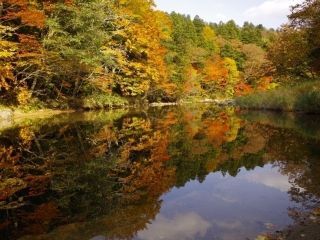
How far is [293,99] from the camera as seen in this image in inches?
981

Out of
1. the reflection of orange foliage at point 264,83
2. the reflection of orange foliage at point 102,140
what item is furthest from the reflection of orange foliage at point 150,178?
the reflection of orange foliage at point 264,83

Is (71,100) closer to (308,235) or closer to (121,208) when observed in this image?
(121,208)

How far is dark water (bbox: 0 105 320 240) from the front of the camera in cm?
531

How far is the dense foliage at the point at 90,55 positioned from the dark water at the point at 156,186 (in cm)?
1277

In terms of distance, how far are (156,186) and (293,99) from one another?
19.5 meters

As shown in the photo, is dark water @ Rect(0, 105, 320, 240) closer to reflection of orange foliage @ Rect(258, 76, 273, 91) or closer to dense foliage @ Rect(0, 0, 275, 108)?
dense foliage @ Rect(0, 0, 275, 108)

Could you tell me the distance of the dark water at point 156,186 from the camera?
531cm

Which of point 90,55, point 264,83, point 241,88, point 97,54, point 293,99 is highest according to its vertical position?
point 97,54

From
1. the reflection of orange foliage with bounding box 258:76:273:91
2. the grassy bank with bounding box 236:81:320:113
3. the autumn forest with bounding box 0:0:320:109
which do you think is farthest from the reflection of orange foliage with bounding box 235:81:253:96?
the grassy bank with bounding box 236:81:320:113

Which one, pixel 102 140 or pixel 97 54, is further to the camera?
pixel 97 54

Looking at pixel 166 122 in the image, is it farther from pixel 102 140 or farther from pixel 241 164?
pixel 241 164

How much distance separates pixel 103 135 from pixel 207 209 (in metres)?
9.40

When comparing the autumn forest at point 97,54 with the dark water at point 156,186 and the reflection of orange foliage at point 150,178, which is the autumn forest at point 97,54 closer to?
the dark water at point 156,186

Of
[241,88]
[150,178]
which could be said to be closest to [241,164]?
[150,178]
